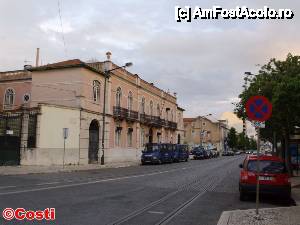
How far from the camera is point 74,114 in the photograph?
117ft

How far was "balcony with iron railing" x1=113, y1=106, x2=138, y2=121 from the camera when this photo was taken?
4435 centimetres

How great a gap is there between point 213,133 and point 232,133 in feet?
55.7

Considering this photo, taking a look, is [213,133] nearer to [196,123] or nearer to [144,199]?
[196,123]

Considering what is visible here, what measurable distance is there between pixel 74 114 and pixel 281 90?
68.6 ft

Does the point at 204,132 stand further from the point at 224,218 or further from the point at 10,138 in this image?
the point at 224,218

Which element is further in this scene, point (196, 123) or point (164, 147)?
point (196, 123)

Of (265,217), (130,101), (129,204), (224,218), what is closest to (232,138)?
(130,101)

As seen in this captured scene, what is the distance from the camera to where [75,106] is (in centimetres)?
3744

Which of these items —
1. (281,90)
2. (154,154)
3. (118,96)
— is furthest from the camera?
(118,96)

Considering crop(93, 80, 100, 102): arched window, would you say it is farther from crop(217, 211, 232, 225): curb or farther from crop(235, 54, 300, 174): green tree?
crop(217, 211, 232, 225): curb

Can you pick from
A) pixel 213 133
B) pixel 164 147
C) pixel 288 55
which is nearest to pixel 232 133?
pixel 213 133

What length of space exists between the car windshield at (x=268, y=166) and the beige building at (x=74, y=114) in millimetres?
17831

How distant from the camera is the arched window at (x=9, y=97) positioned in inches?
1869

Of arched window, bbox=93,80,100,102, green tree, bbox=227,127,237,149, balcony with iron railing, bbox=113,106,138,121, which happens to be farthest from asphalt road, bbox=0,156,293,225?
green tree, bbox=227,127,237,149
